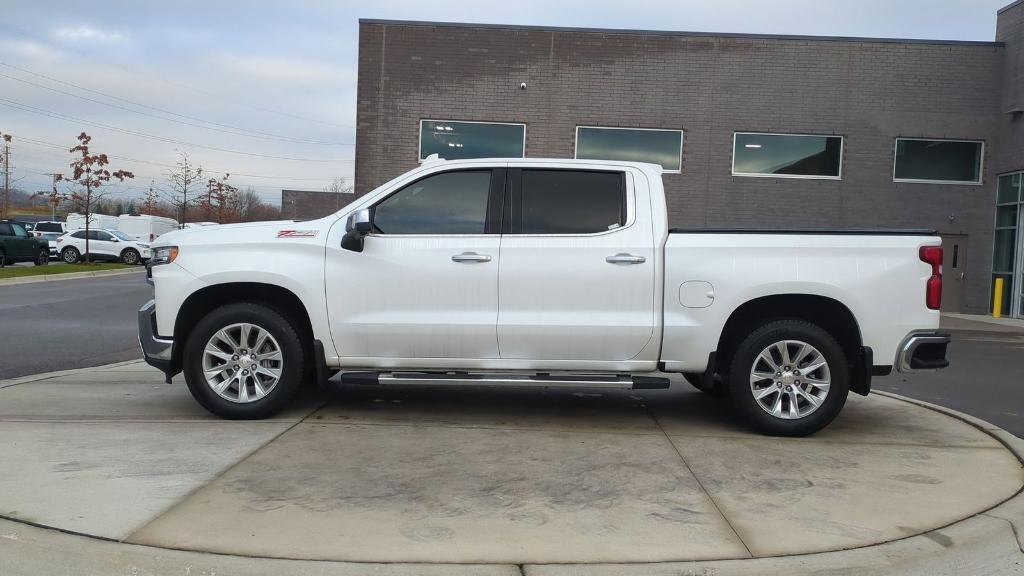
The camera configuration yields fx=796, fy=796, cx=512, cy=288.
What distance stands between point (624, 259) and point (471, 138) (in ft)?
45.6

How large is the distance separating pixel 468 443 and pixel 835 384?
270cm

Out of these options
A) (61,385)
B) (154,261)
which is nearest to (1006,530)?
(154,261)

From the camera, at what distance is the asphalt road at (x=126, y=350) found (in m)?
8.26

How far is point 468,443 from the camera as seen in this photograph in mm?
5512

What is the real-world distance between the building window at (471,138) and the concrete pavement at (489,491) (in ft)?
42.6

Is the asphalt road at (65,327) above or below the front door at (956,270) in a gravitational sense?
below

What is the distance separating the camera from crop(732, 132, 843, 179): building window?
1902 centimetres

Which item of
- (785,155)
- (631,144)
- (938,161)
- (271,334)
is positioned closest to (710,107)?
(631,144)

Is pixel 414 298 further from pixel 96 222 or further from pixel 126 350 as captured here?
pixel 96 222

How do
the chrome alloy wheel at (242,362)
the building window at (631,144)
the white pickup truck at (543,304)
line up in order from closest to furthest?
the white pickup truck at (543,304) → the chrome alloy wheel at (242,362) → the building window at (631,144)

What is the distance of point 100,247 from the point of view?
34.2 meters

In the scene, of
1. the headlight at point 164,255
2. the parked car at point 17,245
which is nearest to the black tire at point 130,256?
the parked car at point 17,245

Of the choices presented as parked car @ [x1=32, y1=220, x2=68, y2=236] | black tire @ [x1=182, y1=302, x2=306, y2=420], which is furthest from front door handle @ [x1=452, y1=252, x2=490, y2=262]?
parked car @ [x1=32, y1=220, x2=68, y2=236]

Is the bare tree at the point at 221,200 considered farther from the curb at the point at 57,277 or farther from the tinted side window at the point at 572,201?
the tinted side window at the point at 572,201
